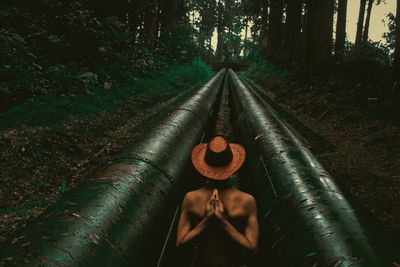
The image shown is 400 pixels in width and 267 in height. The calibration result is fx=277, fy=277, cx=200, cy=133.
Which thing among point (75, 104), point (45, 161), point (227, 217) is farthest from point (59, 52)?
point (227, 217)

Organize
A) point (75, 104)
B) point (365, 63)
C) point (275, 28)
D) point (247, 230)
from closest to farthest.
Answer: point (247, 230) → point (75, 104) → point (365, 63) → point (275, 28)

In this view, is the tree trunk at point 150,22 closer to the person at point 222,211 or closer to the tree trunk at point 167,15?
the tree trunk at point 167,15

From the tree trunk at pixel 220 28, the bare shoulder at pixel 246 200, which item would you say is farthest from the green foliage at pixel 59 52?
the tree trunk at pixel 220 28

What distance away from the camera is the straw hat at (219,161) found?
196 centimetres

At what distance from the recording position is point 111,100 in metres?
8.58

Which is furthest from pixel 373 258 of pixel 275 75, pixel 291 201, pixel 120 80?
pixel 275 75

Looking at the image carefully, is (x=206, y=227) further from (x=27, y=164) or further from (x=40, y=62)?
(x=40, y=62)

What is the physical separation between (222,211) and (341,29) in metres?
14.1

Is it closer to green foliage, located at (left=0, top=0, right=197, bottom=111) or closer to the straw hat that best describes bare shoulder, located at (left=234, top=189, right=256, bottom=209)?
the straw hat

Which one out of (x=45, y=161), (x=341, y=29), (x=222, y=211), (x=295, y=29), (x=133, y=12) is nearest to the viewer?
(x=222, y=211)

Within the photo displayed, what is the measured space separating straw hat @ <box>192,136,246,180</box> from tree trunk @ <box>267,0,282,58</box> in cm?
2054

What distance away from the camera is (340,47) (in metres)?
12.6

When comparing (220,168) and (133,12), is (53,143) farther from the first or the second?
(133,12)

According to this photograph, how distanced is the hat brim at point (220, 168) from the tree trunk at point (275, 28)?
67.2 ft
